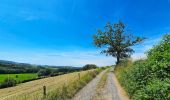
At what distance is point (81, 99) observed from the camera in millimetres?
21219

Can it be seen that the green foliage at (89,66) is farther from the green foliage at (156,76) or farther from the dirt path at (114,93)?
the green foliage at (156,76)

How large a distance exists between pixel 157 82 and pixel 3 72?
68092 mm

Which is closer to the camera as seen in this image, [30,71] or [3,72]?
[3,72]

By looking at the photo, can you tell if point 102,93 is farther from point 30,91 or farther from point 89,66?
point 89,66

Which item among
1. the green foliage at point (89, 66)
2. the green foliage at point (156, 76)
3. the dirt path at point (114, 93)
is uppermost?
the green foliage at point (89, 66)

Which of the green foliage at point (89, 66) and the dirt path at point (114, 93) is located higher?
the green foliage at point (89, 66)

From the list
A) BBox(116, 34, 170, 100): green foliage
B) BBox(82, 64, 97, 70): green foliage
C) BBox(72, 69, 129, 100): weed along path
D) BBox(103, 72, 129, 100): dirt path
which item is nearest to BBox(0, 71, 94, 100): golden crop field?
BBox(72, 69, 129, 100): weed along path

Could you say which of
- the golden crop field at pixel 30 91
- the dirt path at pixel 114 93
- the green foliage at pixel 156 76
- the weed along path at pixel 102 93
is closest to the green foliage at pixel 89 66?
the golden crop field at pixel 30 91


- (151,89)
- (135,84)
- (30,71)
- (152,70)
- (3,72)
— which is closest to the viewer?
(151,89)

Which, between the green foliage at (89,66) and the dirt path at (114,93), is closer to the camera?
the dirt path at (114,93)

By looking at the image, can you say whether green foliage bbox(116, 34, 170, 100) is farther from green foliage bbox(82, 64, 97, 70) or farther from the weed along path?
green foliage bbox(82, 64, 97, 70)

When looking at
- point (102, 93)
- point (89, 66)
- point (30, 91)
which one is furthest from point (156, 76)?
point (89, 66)

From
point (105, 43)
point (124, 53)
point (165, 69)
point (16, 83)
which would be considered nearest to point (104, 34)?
point (105, 43)

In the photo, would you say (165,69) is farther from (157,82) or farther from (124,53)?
(124,53)
